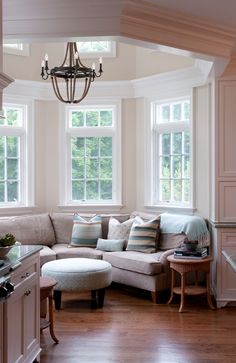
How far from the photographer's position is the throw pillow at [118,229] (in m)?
6.25

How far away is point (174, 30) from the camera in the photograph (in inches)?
166

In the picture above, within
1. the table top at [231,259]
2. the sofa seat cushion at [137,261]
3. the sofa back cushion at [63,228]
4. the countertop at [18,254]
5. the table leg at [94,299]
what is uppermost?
the table top at [231,259]

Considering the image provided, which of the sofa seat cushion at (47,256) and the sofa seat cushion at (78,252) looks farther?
the sofa seat cushion at (78,252)

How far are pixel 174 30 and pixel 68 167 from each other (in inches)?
129

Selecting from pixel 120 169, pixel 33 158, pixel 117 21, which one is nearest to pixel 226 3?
pixel 117 21

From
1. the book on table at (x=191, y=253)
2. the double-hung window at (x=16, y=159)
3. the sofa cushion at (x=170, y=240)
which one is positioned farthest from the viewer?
the double-hung window at (x=16, y=159)

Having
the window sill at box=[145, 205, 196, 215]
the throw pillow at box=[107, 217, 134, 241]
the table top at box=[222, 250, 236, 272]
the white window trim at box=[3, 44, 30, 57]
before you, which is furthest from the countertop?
the white window trim at box=[3, 44, 30, 57]

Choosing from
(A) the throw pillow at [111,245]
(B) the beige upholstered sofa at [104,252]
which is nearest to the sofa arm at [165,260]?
(B) the beige upholstered sofa at [104,252]

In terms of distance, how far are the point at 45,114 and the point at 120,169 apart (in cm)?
138

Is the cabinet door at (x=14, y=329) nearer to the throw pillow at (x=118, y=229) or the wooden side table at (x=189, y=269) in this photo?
the wooden side table at (x=189, y=269)

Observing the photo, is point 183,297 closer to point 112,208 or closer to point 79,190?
point 112,208

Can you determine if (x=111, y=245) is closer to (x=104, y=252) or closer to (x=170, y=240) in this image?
(x=104, y=252)

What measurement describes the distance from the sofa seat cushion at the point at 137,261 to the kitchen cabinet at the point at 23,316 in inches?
78.3

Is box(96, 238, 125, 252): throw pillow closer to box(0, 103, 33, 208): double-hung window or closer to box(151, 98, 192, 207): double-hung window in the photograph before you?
box(151, 98, 192, 207): double-hung window
